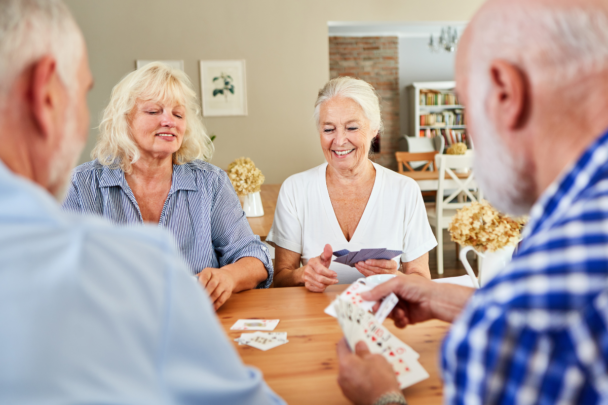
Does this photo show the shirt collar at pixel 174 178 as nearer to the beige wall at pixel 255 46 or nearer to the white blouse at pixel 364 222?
the white blouse at pixel 364 222

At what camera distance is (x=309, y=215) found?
2.23 metres

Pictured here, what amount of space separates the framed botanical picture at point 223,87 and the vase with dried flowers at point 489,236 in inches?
206

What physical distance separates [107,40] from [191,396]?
6507 mm

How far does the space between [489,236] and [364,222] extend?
0.69 meters

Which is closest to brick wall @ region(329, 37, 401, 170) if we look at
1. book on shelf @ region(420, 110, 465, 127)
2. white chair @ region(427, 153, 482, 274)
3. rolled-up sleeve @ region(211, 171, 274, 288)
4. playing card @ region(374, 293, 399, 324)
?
book on shelf @ region(420, 110, 465, 127)

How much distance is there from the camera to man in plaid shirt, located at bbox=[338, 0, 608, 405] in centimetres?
48

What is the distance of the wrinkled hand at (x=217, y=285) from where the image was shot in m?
1.46

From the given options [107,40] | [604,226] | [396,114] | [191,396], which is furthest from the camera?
[396,114]

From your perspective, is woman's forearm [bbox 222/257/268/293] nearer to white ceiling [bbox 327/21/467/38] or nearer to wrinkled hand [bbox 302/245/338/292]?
wrinkled hand [bbox 302/245/338/292]

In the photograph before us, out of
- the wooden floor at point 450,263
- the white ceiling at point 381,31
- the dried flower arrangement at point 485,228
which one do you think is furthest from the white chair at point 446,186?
the white ceiling at point 381,31

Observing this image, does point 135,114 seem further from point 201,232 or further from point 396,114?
point 396,114

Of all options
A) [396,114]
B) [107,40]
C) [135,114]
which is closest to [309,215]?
[135,114]

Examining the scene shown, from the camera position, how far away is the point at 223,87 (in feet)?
21.2

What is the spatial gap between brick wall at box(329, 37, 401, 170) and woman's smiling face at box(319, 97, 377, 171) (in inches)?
303
